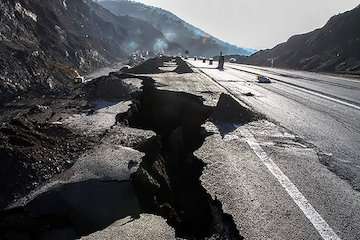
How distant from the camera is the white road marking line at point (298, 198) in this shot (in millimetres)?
3816

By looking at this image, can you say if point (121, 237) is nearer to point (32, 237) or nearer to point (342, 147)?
point (32, 237)

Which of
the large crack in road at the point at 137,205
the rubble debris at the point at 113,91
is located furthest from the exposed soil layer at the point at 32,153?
the rubble debris at the point at 113,91

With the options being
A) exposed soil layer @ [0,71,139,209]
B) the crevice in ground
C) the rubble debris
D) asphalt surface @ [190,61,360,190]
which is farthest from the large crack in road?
the rubble debris

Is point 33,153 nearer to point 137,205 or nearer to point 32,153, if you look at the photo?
point 32,153

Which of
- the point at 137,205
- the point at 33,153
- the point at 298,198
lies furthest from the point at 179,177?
the point at 33,153

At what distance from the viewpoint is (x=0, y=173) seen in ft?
14.7

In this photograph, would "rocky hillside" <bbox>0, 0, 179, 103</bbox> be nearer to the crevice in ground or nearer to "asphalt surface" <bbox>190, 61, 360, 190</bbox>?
the crevice in ground

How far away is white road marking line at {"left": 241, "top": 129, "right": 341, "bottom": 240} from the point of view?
3.82 m

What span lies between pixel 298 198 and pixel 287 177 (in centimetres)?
74

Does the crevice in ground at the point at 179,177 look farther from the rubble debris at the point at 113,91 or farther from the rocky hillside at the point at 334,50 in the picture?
the rocky hillside at the point at 334,50

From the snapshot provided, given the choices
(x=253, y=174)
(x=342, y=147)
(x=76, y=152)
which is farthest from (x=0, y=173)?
(x=342, y=147)

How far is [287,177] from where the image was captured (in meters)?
5.32

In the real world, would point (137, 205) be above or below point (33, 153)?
below

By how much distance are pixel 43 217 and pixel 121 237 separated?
2.95ft
